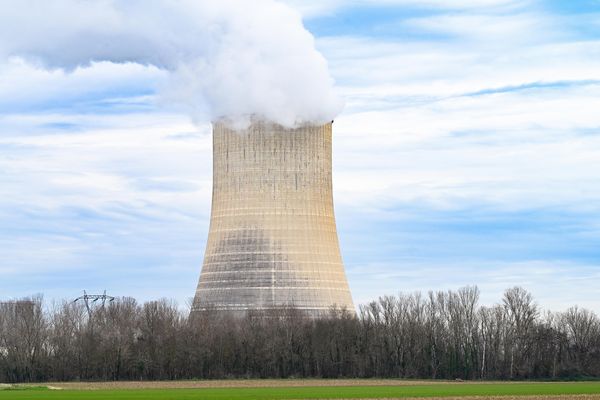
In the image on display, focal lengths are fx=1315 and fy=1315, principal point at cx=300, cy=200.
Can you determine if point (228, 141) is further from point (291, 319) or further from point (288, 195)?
point (291, 319)

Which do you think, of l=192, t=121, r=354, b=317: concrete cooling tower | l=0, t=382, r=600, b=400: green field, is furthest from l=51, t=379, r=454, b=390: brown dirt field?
l=192, t=121, r=354, b=317: concrete cooling tower

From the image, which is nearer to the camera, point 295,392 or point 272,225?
point 295,392

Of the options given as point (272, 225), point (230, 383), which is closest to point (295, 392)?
point (230, 383)

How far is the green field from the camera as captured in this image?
29219mm

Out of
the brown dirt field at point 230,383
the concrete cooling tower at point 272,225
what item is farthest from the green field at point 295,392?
the concrete cooling tower at point 272,225

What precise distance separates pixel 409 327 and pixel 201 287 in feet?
31.5

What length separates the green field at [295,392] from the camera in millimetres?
29219

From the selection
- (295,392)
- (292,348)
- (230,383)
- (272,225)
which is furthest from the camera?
(292,348)

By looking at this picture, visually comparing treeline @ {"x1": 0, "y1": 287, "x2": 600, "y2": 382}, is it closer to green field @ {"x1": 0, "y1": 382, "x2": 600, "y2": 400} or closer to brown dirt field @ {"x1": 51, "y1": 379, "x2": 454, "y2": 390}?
brown dirt field @ {"x1": 51, "y1": 379, "x2": 454, "y2": 390}

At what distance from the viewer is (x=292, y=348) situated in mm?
44188

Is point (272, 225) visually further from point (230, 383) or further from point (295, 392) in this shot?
point (295, 392)

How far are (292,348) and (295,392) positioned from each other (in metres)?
12.9

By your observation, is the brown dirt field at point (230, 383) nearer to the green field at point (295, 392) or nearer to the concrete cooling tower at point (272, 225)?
the green field at point (295, 392)

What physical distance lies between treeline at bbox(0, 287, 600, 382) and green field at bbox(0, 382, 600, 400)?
756cm
